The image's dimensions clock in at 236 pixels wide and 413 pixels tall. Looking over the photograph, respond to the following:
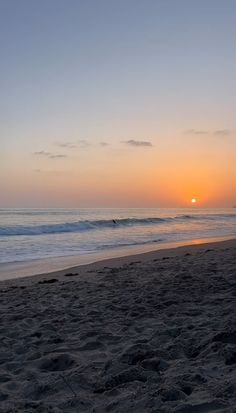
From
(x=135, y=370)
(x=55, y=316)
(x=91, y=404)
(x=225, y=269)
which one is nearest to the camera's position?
(x=91, y=404)

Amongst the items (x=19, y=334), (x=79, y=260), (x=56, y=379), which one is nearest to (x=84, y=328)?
(x=19, y=334)

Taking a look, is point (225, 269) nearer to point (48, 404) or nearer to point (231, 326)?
point (231, 326)

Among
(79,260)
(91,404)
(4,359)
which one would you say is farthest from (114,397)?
(79,260)

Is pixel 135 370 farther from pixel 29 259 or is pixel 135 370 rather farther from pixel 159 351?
pixel 29 259

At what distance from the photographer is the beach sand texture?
3.21m

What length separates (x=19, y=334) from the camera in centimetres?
521

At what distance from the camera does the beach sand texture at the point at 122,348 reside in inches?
127

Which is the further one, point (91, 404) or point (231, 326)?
point (231, 326)

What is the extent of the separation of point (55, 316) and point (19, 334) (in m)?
0.89

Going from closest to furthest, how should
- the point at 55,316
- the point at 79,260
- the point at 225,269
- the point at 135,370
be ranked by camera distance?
1. the point at 135,370
2. the point at 55,316
3. the point at 225,269
4. the point at 79,260

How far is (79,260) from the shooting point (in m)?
14.7

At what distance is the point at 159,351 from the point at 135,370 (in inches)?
20.3

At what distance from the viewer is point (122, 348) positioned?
441 centimetres

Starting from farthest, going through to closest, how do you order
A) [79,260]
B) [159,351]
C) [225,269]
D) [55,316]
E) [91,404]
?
[79,260], [225,269], [55,316], [159,351], [91,404]
